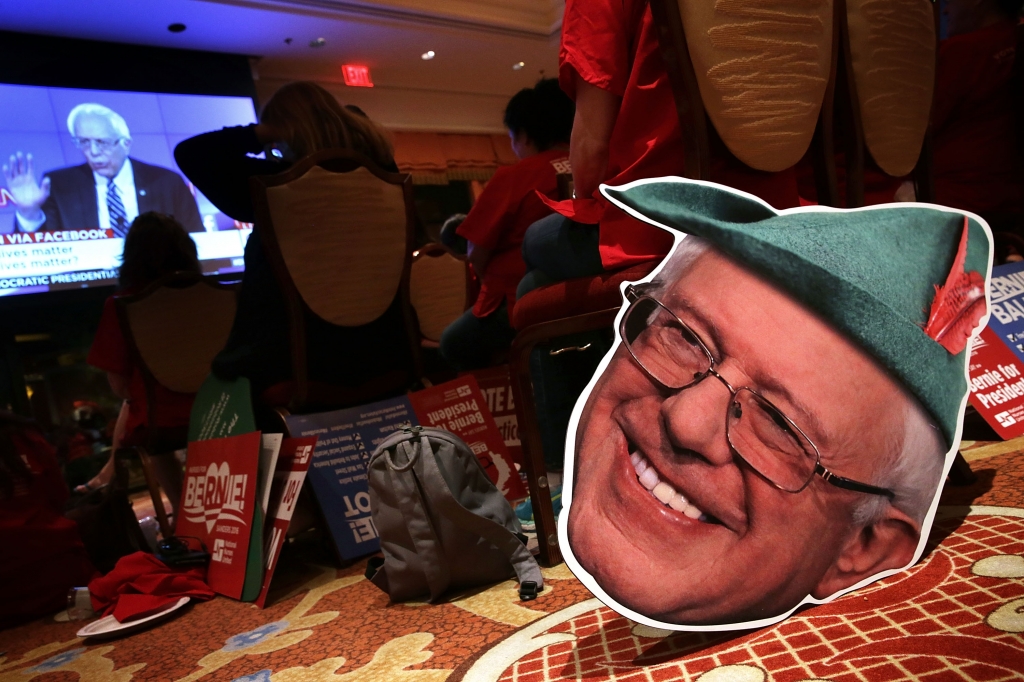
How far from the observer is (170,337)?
220cm

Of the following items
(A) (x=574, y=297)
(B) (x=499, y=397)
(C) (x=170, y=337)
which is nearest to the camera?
(A) (x=574, y=297)

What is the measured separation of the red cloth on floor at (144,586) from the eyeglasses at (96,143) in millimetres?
3973

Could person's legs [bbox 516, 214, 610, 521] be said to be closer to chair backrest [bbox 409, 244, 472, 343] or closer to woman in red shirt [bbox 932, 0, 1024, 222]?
chair backrest [bbox 409, 244, 472, 343]

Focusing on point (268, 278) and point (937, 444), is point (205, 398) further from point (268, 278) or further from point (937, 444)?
point (937, 444)

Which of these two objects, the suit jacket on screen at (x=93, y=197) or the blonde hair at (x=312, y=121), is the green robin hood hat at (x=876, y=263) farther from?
the suit jacket on screen at (x=93, y=197)

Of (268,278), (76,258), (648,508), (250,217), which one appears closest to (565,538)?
(648,508)

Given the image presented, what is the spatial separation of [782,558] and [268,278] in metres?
1.35

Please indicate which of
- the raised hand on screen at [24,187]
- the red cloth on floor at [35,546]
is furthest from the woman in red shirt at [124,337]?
the raised hand on screen at [24,187]

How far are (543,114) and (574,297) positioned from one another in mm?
1023

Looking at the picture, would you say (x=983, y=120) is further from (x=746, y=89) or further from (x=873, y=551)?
(x=873, y=551)

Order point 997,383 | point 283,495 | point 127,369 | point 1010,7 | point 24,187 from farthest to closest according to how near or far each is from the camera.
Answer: point 24,187 < point 127,369 < point 1010,7 < point 283,495 < point 997,383

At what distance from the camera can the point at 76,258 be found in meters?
4.48

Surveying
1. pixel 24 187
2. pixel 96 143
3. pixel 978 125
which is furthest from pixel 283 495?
pixel 96 143

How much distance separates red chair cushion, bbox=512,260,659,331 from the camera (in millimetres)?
1035
